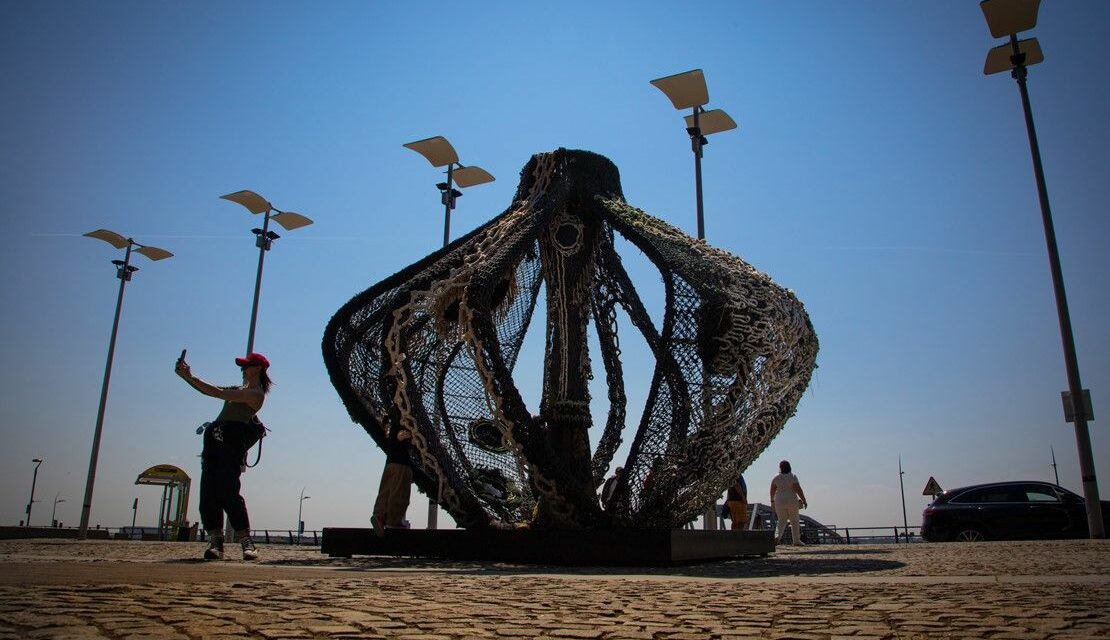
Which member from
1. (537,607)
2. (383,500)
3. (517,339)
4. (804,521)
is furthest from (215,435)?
(804,521)

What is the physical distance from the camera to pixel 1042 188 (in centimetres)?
1367

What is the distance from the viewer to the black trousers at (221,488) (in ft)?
21.9

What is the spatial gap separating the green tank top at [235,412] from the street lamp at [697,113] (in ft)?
29.3

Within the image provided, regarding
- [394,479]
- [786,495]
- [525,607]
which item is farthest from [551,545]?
[786,495]

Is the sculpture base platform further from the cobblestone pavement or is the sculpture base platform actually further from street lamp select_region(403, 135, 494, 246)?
street lamp select_region(403, 135, 494, 246)

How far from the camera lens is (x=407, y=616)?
2.74 metres

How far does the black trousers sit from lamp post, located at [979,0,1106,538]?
11470 mm

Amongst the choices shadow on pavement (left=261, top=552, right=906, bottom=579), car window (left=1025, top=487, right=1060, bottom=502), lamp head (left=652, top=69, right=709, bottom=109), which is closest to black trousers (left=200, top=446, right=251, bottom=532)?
shadow on pavement (left=261, top=552, right=906, bottom=579)

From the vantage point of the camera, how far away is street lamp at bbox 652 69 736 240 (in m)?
14.3

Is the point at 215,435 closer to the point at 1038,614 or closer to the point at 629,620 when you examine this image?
the point at 629,620

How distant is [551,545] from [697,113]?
1020cm

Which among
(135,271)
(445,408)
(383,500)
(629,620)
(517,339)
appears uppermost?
(135,271)

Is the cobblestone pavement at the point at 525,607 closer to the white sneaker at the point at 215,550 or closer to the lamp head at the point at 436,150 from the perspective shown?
the white sneaker at the point at 215,550

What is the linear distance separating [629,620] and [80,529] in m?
20.2
